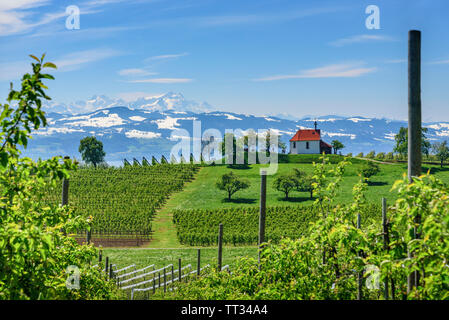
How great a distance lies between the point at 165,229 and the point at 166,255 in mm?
9076

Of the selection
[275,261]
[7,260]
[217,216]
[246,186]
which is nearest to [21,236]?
[7,260]

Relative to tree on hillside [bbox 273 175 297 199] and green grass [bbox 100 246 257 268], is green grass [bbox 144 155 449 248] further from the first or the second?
green grass [bbox 100 246 257 268]

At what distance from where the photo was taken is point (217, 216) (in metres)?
44.2

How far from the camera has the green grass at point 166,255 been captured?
2847cm

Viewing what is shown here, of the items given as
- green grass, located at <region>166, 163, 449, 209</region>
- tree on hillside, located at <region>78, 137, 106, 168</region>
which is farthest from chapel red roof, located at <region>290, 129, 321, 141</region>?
tree on hillside, located at <region>78, 137, 106, 168</region>

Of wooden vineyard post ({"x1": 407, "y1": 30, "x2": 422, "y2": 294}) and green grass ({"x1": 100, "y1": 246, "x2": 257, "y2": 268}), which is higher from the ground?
wooden vineyard post ({"x1": 407, "y1": 30, "x2": 422, "y2": 294})

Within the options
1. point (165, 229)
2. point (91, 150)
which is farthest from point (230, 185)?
point (91, 150)

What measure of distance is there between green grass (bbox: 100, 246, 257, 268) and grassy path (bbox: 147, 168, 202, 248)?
240 cm

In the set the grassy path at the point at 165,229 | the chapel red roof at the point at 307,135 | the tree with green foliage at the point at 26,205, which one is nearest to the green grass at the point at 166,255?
the grassy path at the point at 165,229

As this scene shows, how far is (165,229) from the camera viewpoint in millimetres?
40188

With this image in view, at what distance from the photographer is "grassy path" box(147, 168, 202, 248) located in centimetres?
3566

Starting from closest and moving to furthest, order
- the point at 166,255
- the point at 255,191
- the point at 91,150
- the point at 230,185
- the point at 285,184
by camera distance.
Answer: the point at 166,255 → the point at 285,184 → the point at 230,185 → the point at 255,191 → the point at 91,150

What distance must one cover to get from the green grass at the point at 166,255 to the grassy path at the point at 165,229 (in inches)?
94.4

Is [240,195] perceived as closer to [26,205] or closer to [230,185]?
[230,185]
